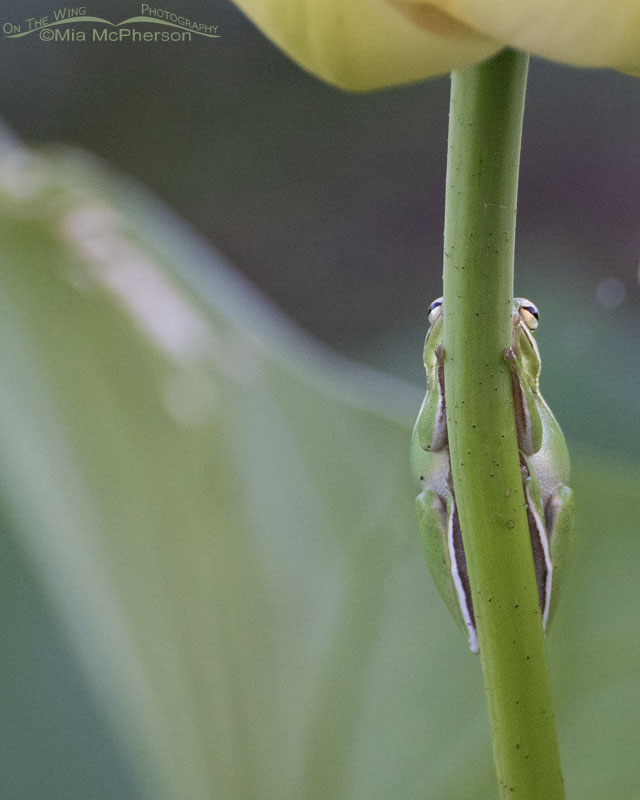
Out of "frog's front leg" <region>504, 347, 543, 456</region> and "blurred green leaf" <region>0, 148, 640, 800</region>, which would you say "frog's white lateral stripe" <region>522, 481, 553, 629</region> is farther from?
"blurred green leaf" <region>0, 148, 640, 800</region>

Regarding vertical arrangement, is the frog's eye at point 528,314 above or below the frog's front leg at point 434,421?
above

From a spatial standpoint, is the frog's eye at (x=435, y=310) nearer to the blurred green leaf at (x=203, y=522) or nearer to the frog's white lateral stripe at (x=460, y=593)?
the frog's white lateral stripe at (x=460, y=593)

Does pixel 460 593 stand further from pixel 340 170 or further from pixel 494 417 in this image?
pixel 340 170

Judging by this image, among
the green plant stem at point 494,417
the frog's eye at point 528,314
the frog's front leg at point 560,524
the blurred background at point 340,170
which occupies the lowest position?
the green plant stem at point 494,417

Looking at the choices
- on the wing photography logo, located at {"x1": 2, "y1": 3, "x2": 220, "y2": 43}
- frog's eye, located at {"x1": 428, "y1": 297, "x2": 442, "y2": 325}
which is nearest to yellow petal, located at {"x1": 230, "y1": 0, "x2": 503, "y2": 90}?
frog's eye, located at {"x1": 428, "y1": 297, "x2": 442, "y2": 325}

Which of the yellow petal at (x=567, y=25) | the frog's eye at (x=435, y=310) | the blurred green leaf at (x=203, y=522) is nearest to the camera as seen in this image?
the yellow petal at (x=567, y=25)

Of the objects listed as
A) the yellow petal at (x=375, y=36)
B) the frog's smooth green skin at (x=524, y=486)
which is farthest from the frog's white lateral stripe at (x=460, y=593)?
the yellow petal at (x=375, y=36)
